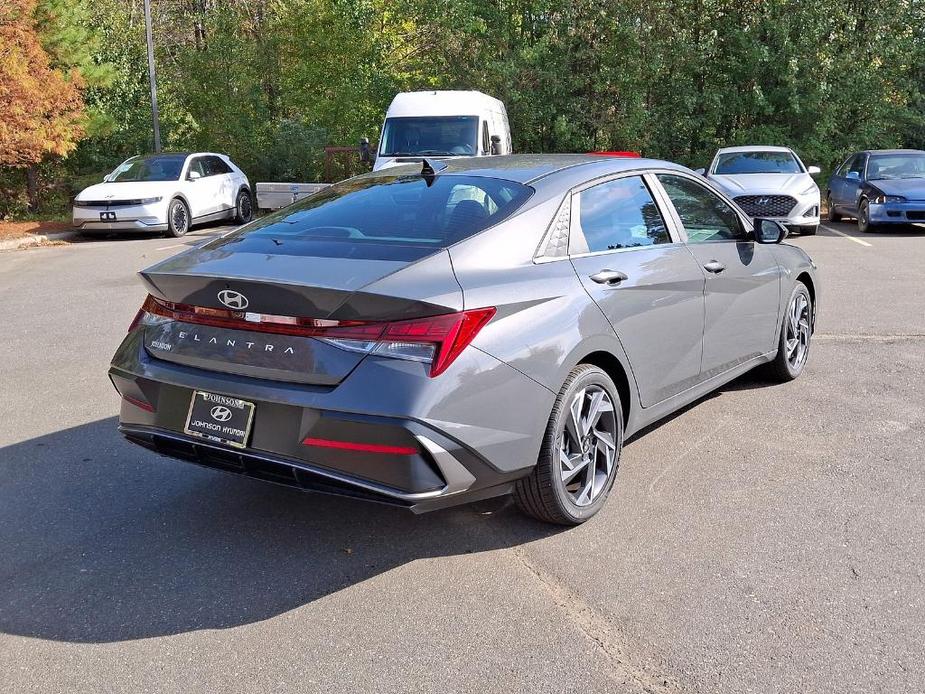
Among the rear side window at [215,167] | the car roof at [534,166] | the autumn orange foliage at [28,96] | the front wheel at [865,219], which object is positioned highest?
the autumn orange foliage at [28,96]

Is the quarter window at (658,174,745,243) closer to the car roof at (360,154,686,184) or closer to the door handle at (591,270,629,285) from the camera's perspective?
the car roof at (360,154,686,184)

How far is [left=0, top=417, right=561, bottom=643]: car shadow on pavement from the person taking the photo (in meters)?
3.50

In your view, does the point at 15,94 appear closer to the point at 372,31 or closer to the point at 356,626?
the point at 372,31

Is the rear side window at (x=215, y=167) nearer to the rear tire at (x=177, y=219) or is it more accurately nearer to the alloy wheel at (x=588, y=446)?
the rear tire at (x=177, y=219)

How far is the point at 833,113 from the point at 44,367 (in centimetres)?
2325

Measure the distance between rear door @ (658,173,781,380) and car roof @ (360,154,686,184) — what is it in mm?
316

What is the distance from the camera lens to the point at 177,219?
59.9 feet

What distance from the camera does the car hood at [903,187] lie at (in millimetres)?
16922

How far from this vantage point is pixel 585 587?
3.66m

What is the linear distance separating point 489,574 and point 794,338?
366 centimetres

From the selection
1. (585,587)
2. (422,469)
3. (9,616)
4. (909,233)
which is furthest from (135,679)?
(909,233)

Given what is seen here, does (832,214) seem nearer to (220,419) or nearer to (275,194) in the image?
(275,194)

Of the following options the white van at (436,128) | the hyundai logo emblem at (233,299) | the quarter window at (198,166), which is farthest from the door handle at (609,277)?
the quarter window at (198,166)

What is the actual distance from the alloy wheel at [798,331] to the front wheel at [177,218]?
45.1 ft
